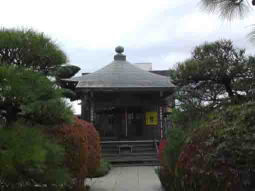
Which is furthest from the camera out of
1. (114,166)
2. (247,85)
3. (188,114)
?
(114,166)

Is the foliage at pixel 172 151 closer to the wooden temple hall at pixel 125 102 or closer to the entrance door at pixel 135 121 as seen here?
the wooden temple hall at pixel 125 102

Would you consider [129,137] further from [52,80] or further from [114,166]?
[52,80]

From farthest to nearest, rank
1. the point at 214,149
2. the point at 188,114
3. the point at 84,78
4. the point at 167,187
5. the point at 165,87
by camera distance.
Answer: the point at 84,78 → the point at 165,87 → the point at 188,114 → the point at 167,187 → the point at 214,149

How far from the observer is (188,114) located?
9.20 meters

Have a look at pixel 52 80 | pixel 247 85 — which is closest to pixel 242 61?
pixel 247 85

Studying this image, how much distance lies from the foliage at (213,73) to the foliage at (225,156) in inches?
233

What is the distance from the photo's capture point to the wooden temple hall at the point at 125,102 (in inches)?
709

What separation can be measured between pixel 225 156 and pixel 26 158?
2437mm

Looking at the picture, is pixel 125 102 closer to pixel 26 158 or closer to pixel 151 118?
pixel 151 118

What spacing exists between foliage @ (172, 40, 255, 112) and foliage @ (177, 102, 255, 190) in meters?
5.92

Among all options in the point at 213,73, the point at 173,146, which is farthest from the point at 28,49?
the point at 213,73

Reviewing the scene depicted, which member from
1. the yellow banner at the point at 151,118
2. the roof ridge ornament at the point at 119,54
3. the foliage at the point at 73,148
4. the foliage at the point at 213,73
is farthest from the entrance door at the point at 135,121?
the foliage at the point at 73,148

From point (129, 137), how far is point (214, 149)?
15.9 meters

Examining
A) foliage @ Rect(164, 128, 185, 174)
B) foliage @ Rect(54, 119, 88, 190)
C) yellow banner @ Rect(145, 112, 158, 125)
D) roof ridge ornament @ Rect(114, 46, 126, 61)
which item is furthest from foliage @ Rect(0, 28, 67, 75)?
roof ridge ornament @ Rect(114, 46, 126, 61)
